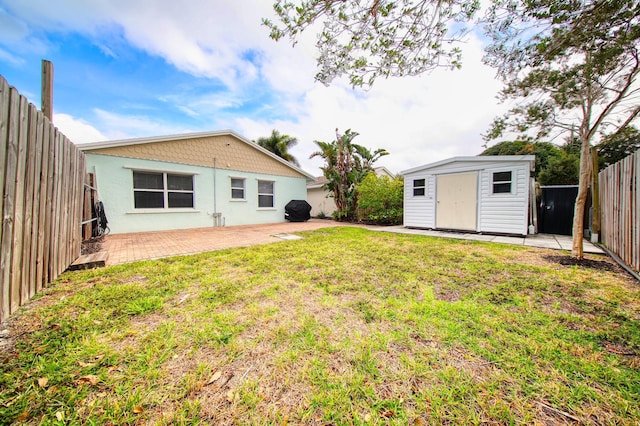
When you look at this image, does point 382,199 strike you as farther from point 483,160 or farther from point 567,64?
point 567,64

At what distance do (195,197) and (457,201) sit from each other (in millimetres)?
10449

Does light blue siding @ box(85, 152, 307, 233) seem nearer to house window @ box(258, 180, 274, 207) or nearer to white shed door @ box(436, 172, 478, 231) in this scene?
house window @ box(258, 180, 274, 207)

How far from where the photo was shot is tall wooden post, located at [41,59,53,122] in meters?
4.30

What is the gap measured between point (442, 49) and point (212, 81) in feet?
32.5

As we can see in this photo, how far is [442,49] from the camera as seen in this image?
3.59m

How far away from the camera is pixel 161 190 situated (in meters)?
9.18

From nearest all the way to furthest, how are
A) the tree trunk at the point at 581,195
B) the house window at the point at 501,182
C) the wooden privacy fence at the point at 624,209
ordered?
the wooden privacy fence at the point at 624,209 < the tree trunk at the point at 581,195 < the house window at the point at 501,182

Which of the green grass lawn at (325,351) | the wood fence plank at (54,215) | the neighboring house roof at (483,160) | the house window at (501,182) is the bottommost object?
the green grass lawn at (325,351)

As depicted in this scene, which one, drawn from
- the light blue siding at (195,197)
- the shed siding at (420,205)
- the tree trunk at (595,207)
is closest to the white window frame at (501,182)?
the tree trunk at (595,207)

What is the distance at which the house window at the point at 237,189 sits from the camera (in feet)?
37.1

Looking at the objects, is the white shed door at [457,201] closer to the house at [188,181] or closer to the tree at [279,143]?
the house at [188,181]

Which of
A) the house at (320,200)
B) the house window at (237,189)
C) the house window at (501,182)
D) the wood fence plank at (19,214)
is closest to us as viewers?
the wood fence plank at (19,214)

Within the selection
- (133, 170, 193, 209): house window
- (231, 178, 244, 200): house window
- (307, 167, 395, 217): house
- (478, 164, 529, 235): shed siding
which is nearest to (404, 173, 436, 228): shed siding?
(478, 164, 529, 235): shed siding

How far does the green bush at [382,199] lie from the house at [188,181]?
443 cm
